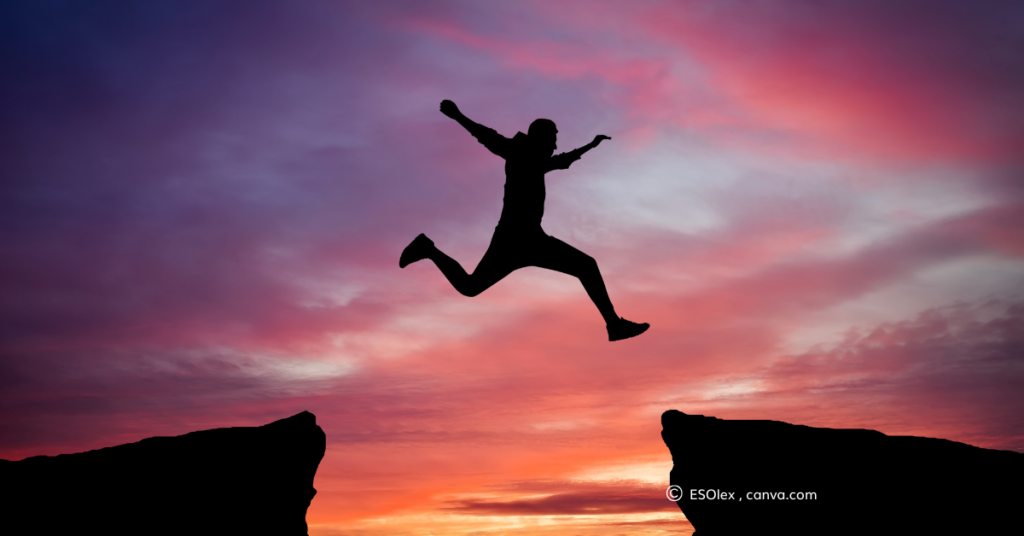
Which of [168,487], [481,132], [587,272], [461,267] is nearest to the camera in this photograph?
[481,132]

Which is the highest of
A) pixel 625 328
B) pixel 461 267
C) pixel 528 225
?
pixel 528 225

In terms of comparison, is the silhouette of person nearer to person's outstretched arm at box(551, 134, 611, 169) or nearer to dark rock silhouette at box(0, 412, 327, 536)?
person's outstretched arm at box(551, 134, 611, 169)

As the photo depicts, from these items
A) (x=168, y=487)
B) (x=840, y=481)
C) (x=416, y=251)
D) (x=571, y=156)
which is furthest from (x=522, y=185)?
(x=168, y=487)

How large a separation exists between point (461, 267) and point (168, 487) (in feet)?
15.5

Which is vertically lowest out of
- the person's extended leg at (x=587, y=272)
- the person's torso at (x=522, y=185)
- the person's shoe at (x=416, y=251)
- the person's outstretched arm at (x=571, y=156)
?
the person's extended leg at (x=587, y=272)

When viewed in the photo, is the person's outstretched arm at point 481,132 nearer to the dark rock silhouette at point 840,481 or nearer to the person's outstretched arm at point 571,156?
the person's outstretched arm at point 571,156

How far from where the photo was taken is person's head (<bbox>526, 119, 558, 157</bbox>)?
27.4ft

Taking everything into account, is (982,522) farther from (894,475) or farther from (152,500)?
(152,500)

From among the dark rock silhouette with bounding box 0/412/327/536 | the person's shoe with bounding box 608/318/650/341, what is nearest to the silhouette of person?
the person's shoe with bounding box 608/318/650/341

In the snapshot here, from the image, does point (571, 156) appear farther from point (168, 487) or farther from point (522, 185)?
point (168, 487)

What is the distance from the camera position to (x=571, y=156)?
856 cm

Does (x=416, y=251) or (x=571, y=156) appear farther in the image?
(x=416, y=251)

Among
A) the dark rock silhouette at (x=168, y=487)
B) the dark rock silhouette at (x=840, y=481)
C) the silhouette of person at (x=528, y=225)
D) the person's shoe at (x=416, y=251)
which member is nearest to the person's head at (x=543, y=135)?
the silhouette of person at (x=528, y=225)

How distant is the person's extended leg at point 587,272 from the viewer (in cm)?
842
